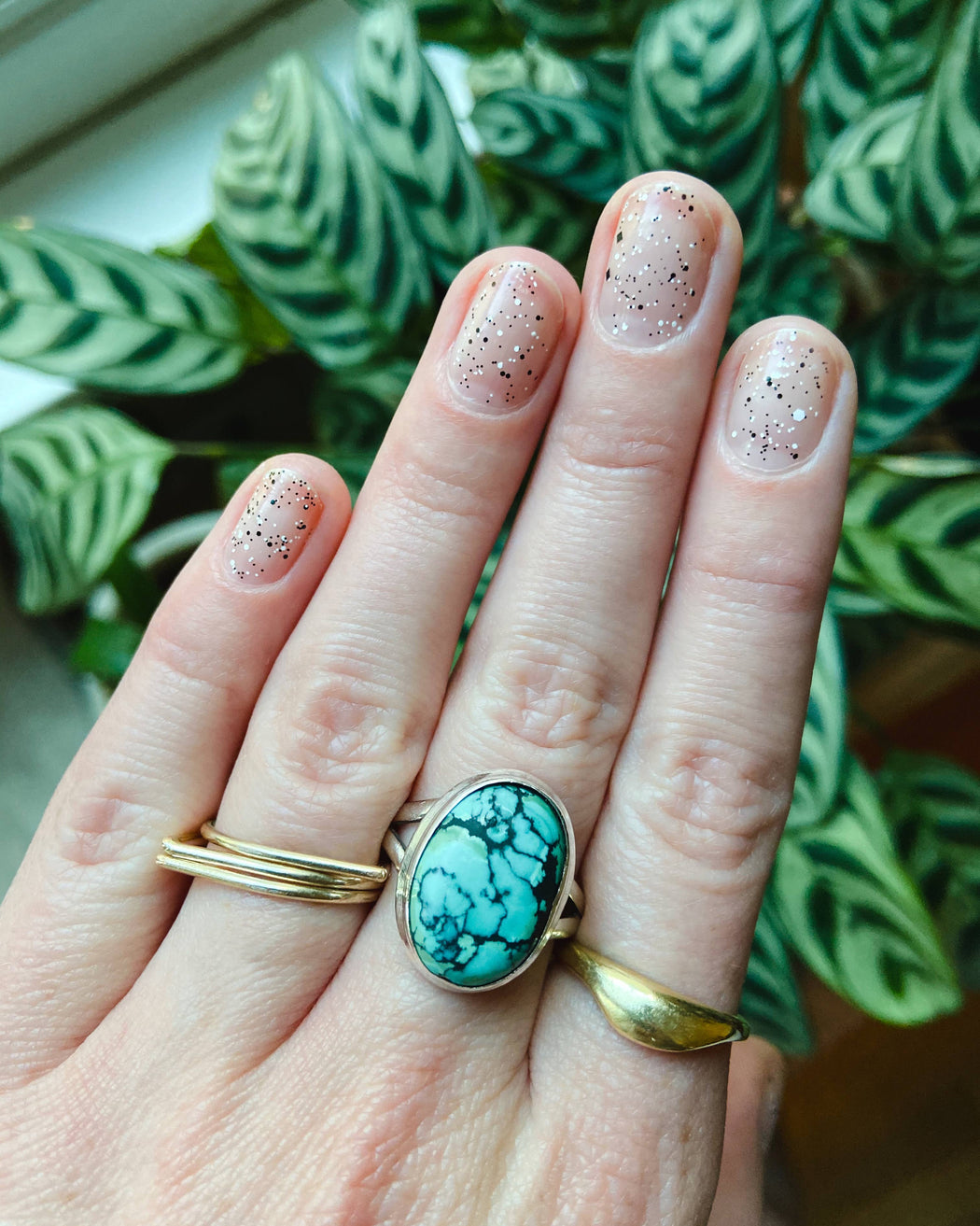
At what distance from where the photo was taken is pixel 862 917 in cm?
60

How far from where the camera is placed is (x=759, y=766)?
0.53 meters

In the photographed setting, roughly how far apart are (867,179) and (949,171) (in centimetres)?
8

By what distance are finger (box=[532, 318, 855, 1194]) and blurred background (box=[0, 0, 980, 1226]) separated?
10 centimetres

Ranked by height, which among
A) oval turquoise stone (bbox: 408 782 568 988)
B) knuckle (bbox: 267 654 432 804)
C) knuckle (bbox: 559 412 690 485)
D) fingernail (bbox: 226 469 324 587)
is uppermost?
knuckle (bbox: 559 412 690 485)

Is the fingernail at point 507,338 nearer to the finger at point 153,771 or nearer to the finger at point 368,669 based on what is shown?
the finger at point 368,669

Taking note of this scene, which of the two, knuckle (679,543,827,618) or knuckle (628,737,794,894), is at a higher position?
knuckle (679,543,827,618)

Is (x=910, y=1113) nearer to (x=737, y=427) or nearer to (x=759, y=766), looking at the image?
(x=759, y=766)

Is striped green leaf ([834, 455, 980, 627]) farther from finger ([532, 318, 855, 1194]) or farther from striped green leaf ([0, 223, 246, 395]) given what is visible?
striped green leaf ([0, 223, 246, 395])

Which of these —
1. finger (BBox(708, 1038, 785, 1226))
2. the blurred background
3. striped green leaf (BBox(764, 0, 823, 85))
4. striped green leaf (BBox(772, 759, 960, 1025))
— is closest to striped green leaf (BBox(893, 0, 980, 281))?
the blurred background

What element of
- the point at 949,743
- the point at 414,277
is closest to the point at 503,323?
the point at 414,277

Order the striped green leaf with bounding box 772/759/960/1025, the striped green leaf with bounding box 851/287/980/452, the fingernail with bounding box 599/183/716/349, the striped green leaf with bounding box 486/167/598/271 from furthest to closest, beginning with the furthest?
the striped green leaf with bounding box 486/167/598/271
the striped green leaf with bounding box 851/287/980/452
the striped green leaf with bounding box 772/759/960/1025
the fingernail with bounding box 599/183/716/349

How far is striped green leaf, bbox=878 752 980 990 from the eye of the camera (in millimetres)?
713

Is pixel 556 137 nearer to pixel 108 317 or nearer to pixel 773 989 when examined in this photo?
pixel 108 317

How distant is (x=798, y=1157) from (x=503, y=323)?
101 centimetres
